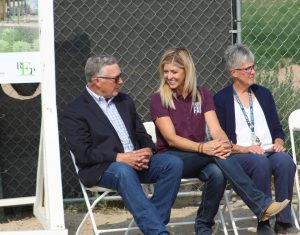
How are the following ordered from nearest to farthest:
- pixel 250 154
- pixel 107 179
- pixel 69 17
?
pixel 107 179
pixel 250 154
pixel 69 17

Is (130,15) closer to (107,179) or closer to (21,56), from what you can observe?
(21,56)

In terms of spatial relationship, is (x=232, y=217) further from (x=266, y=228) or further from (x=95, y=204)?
(x=95, y=204)

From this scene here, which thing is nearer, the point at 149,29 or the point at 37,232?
the point at 37,232

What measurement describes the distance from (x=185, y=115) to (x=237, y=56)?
0.63m

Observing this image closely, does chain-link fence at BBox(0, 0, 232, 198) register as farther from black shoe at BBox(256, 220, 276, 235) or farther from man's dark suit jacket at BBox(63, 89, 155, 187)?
black shoe at BBox(256, 220, 276, 235)

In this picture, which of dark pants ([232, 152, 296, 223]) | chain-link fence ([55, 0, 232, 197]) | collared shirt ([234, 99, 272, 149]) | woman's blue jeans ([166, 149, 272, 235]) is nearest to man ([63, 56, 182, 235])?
woman's blue jeans ([166, 149, 272, 235])

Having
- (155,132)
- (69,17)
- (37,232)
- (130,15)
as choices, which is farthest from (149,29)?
(37,232)

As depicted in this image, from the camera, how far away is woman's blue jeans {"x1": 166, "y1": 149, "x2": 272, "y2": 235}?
528cm

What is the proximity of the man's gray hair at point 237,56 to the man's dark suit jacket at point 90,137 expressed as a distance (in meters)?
0.93

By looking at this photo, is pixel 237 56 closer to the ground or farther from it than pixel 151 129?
farther from it

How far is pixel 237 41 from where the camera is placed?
665 centimetres

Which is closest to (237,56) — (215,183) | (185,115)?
(185,115)

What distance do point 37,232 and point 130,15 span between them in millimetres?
2174

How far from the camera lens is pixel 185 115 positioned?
5.58 meters
